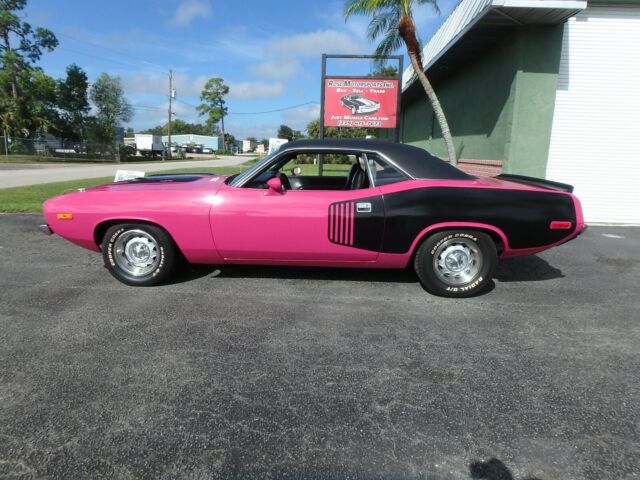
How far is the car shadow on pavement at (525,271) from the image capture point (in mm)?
4418

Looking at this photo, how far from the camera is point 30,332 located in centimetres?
292

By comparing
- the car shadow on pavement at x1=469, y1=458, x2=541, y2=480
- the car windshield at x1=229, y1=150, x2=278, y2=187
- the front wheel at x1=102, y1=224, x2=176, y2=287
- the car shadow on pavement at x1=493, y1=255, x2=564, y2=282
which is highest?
the car windshield at x1=229, y1=150, x2=278, y2=187

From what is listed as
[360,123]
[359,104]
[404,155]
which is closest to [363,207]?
[404,155]

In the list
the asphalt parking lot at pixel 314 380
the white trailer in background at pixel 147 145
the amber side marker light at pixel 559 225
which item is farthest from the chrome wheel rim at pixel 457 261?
the white trailer in background at pixel 147 145

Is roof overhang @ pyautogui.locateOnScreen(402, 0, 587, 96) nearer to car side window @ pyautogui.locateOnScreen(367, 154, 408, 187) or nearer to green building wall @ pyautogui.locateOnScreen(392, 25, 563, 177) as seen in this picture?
green building wall @ pyautogui.locateOnScreen(392, 25, 563, 177)

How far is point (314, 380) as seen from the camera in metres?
2.38

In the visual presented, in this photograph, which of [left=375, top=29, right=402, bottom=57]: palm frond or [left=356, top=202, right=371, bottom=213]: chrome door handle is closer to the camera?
[left=356, top=202, right=371, bottom=213]: chrome door handle

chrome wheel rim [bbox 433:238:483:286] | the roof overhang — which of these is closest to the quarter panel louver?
chrome wheel rim [bbox 433:238:483:286]

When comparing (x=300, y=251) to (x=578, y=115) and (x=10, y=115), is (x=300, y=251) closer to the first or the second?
(x=578, y=115)

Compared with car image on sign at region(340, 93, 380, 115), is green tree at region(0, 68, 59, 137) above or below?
above

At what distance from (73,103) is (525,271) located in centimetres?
4314

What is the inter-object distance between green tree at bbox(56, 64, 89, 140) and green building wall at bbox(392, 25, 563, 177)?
1491 inches

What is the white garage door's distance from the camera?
7.65 m

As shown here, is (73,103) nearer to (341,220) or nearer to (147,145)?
(147,145)
